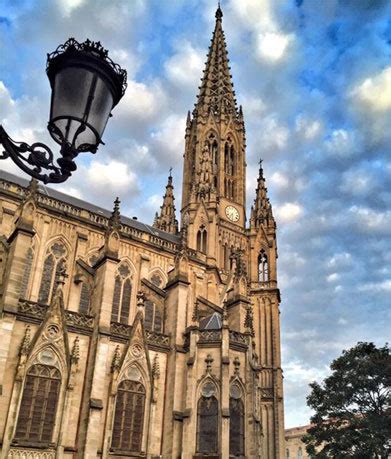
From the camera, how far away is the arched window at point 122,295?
96.3 ft

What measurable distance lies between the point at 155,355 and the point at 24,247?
335 inches

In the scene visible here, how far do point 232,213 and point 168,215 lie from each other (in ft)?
33.2

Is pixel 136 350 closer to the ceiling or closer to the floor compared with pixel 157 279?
closer to the floor

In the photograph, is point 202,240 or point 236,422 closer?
point 236,422

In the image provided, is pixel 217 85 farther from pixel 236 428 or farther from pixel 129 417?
pixel 129 417

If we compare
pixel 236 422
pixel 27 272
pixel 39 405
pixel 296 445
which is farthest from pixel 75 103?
pixel 296 445

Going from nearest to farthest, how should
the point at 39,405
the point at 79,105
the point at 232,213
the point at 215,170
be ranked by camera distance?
the point at 79,105 → the point at 39,405 → the point at 232,213 → the point at 215,170

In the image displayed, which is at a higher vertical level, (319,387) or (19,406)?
(319,387)

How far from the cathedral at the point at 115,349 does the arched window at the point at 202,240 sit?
1.90 meters

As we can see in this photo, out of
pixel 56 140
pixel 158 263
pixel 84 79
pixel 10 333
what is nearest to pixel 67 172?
pixel 56 140

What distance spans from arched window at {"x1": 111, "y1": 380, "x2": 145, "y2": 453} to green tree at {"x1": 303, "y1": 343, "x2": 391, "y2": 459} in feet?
40.8

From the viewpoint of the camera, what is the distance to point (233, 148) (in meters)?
48.8

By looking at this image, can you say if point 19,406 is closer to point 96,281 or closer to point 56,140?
point 96,281

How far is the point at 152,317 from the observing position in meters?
29.9
